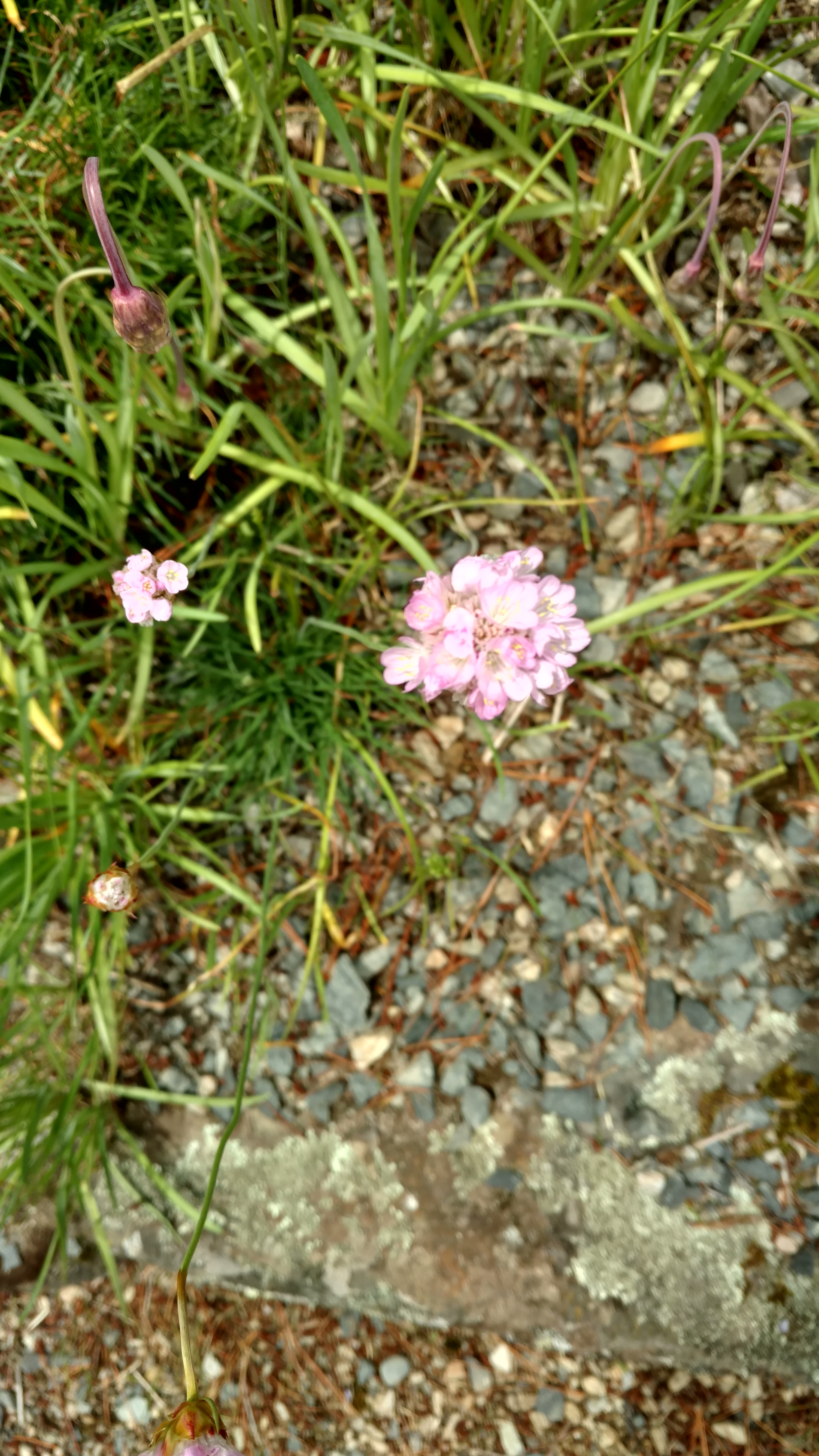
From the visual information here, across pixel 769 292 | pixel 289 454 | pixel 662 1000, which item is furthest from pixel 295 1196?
pixel 769 292

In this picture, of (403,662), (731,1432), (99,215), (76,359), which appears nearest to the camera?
(99,215)

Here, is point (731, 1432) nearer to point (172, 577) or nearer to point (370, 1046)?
point (370, 1046)

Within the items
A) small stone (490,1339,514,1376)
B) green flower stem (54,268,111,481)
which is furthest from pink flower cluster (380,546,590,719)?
small stone (490,1339,514,1376)

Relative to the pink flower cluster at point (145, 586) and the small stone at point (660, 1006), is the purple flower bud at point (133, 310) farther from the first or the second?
the small stone at point (660, 1006)

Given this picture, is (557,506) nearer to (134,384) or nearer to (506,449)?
(506,449)

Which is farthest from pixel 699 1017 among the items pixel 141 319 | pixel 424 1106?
pixel 141 319

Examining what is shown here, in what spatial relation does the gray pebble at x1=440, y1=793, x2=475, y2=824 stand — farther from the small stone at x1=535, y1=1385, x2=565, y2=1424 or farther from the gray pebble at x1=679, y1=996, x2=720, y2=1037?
the small stone at x1=535, y1=1385, x2=565, y2=1424

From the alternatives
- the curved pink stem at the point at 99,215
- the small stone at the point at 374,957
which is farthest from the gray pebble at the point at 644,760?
the curved pink stem at the point at 99,215

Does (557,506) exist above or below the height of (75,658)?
above
